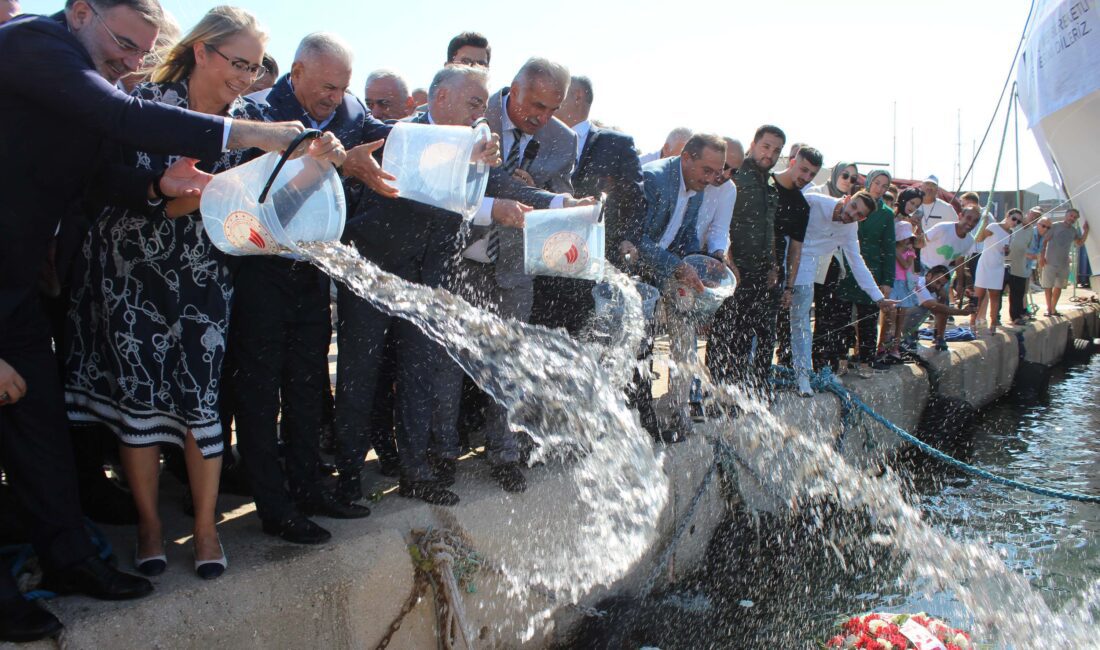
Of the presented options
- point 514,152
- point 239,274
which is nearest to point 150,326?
point 239,274

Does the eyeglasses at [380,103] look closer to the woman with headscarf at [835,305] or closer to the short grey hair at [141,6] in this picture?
the short grey hair at [141,6]

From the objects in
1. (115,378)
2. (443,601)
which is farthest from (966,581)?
(115,378)

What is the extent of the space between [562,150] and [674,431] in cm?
162

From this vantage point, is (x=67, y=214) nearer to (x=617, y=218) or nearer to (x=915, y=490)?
(x=617, y=218)

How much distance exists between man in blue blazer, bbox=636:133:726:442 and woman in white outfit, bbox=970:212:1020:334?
6.88 metres

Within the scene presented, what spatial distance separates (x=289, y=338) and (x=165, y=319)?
52 cm

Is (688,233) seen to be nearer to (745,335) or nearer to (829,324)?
(745,335)

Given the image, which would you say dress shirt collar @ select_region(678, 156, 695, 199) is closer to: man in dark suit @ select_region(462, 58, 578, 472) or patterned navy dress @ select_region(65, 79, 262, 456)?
man in dark suit @ select_region(462, 58, 578, 472)

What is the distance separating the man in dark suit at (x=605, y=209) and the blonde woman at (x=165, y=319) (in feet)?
5.89

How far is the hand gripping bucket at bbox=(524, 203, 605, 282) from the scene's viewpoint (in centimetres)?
326

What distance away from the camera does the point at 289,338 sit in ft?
9.84

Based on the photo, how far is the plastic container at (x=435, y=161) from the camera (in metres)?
3.03

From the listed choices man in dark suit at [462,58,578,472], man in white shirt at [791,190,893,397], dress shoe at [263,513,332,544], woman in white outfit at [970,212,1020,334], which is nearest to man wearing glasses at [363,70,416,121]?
man in dark suit at [462,58,578,472]

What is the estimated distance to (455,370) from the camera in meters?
3.58
